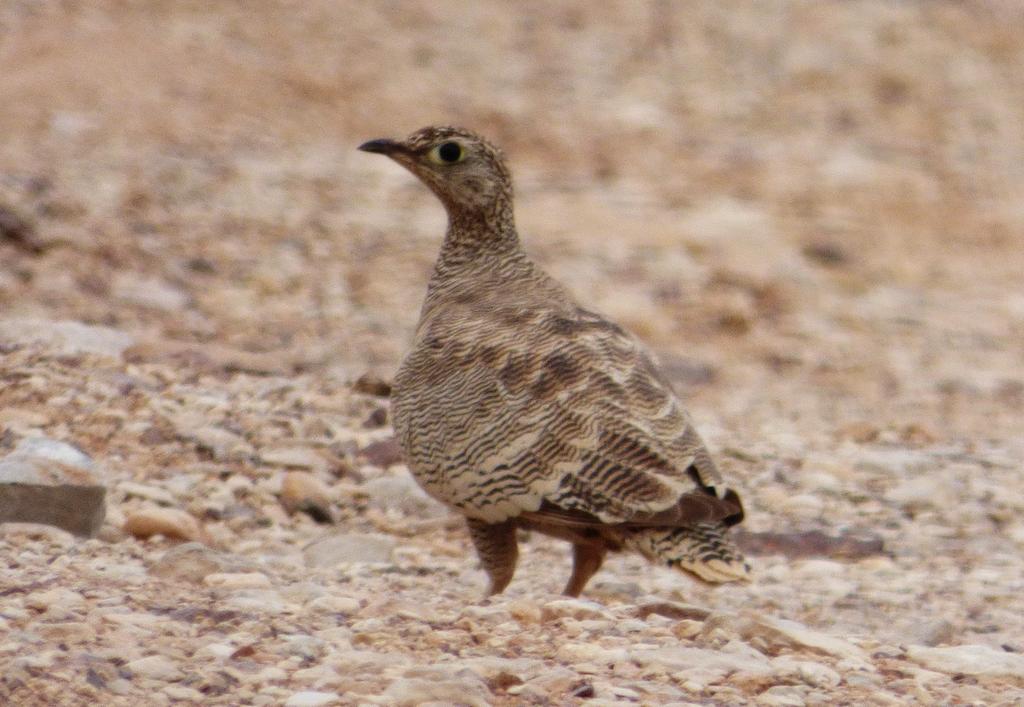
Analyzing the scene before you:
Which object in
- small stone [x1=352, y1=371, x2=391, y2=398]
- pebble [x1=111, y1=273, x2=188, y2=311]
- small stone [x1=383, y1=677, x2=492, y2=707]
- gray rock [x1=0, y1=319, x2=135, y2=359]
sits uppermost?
pebble [x1=111, y1=273, x2=188, y2=311]

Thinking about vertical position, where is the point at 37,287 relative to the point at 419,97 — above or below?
below

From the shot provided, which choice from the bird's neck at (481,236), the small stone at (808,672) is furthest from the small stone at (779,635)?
the bird's neck at (481,236)

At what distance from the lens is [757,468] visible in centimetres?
924

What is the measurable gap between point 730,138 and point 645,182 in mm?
1483

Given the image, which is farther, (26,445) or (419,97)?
(419,97)

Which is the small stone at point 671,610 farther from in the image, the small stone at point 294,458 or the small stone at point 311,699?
the small stone at point 294,458

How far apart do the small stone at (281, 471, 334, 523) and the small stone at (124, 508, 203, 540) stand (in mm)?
851

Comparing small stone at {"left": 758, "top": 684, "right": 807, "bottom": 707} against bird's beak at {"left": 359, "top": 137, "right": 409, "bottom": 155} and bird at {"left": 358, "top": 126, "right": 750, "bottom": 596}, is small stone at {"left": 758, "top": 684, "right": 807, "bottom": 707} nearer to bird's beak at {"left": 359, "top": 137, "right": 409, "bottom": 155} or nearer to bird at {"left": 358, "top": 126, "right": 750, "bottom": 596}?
bird at {"left": 358, "top": 126, "right": 750, "bottom": 596}

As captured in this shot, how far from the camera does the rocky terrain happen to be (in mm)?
5312

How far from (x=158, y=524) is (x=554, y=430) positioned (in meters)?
1.67

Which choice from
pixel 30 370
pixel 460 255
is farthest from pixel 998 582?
pixel 30 370

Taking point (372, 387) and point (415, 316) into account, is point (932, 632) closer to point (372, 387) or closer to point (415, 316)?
point (372, 387)

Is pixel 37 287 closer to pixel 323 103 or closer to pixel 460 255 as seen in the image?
pixel 460 255

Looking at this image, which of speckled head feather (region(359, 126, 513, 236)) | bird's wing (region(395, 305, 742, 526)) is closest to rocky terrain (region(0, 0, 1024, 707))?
bird's wing (region(395, 305, 742, 526))
